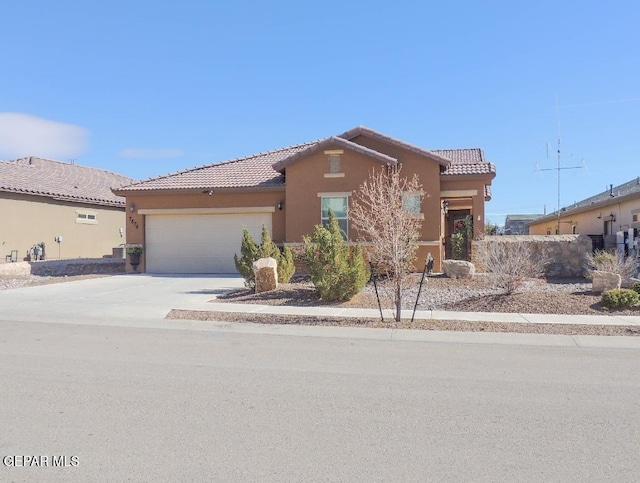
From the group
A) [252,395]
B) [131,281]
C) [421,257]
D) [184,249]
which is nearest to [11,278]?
[131,281]

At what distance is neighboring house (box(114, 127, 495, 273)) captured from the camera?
20.1m

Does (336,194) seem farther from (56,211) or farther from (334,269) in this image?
(56,211)

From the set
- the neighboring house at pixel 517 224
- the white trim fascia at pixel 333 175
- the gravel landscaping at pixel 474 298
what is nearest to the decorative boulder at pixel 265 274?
the gravel landscaping at pixel 474 298

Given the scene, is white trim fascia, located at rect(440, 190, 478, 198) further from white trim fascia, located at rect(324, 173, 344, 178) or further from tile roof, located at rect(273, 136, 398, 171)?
white trim fascia, located at rect(324, 173, 344, 178)

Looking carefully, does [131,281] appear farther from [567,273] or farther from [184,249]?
[567,273]

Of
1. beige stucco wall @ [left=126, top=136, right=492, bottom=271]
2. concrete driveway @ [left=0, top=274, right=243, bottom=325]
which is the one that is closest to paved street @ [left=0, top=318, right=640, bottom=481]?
concrete driveway @ [left=0, top=274, right=243, bottom=325]

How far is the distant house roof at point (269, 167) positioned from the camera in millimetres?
20094

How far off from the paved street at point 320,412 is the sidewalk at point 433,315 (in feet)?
8.07

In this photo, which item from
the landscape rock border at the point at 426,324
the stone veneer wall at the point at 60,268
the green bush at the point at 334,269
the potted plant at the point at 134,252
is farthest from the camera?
the potted plant at the point at 134,252

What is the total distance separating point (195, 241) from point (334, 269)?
419 inches

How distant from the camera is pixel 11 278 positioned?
2061 cm

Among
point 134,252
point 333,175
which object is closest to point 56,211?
point 134,252

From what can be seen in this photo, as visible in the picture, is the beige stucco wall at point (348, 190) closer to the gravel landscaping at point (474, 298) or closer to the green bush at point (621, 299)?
the gravel landscaping at point (474, 298)

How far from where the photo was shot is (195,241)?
22.8 metres
